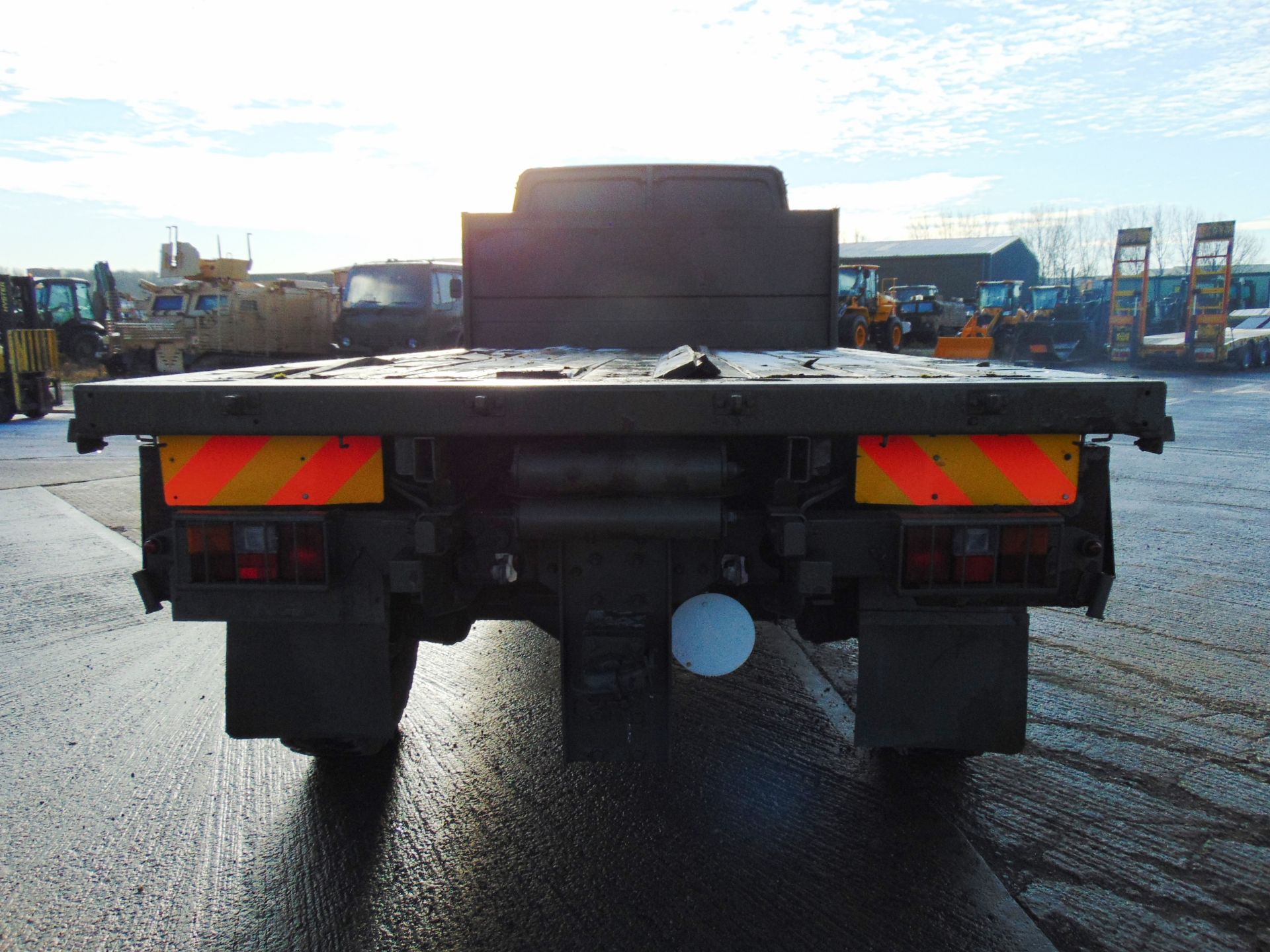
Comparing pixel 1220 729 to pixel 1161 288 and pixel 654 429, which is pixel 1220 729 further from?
pixel 1161 288

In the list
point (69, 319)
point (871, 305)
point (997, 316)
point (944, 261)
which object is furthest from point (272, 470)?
point (944, 261)

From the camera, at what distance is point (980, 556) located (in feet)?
8.11

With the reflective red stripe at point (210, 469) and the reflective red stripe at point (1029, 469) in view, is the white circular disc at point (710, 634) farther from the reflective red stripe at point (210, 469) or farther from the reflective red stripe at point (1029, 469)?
the reflective red stripe at point (210, 469)

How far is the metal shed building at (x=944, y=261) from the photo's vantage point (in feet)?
180

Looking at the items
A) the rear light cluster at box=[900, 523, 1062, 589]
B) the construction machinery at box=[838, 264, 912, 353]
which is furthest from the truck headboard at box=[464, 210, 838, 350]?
the construction machinery at box=[838, 264, 912, 353]

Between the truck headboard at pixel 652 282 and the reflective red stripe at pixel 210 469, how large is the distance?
2.32m

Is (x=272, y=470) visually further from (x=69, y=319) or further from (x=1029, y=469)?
(x=69, y=319)

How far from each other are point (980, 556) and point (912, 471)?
0.29m

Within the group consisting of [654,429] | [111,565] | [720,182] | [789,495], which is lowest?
[111,565]

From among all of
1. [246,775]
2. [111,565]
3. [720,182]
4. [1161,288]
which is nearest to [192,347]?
[111,565]

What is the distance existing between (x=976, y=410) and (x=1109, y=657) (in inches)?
110

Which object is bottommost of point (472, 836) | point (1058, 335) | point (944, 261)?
point (472, 836)

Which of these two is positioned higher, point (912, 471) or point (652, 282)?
point (652, 282)

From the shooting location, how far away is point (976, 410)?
2.31 meters
